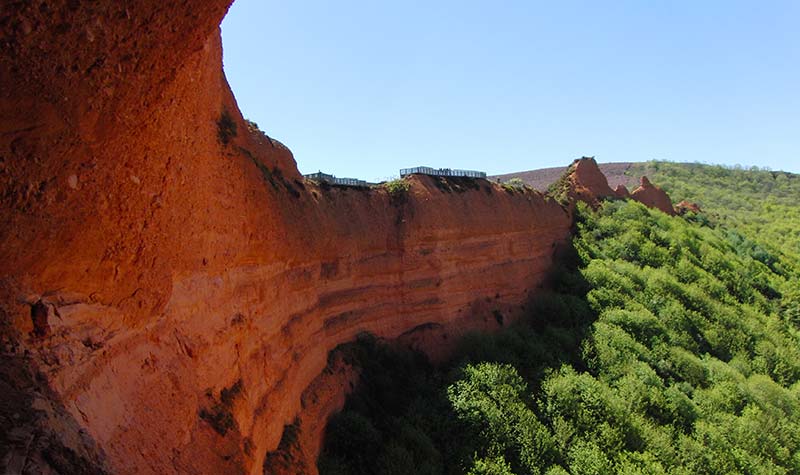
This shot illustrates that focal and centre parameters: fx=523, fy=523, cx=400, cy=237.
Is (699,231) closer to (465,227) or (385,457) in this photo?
(465,227)

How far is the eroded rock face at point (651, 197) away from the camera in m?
37.0

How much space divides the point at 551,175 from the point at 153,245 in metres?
65.5

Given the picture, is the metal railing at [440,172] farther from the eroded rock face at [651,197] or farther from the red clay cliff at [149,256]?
the eroded rock face at [651,197]

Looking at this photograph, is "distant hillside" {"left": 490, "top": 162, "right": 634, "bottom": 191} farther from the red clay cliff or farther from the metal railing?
the red clay cliff

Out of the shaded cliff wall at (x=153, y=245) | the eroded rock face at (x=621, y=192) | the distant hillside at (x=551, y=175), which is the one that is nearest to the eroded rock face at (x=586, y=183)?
the eroded rock face at (x=621, y=192)

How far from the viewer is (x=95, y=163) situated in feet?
16.6

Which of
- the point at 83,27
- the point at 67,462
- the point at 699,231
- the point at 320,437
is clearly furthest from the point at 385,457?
the point at 699,231

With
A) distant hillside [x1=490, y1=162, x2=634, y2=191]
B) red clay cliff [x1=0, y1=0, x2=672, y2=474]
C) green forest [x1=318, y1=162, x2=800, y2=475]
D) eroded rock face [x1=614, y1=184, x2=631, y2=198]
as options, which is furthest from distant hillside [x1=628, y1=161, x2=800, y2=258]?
red clay cliff [x1=0, y1=0, x2=672, y2=474]

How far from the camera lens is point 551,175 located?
67.3 m

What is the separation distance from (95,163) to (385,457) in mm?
9320

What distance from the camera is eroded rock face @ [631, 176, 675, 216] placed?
37000 millimetres

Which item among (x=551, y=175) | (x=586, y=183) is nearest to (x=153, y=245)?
(x=586, y=183)

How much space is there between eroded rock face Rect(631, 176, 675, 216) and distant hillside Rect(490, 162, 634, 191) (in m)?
23.5

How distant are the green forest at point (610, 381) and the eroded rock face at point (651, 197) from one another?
6025 millimetres
